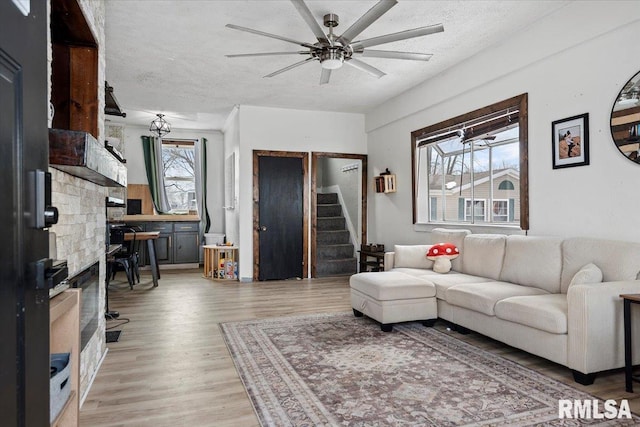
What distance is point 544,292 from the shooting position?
3.40 metres

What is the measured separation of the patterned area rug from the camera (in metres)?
2.21

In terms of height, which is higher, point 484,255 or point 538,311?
point 484,255

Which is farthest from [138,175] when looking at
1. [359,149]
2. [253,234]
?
[359,149]

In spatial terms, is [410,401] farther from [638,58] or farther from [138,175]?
[138,175]

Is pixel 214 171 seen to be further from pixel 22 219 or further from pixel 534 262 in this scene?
pixel 22 219

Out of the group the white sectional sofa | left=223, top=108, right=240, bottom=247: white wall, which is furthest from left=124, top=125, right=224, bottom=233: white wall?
the white sectional sofa

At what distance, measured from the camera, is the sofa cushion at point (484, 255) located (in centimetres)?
401

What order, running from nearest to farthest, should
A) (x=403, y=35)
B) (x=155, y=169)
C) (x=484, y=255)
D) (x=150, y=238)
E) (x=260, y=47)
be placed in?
(x=403, y=35) < (x=484, y=255) < (x=260, y=47) < (x=150, y=238) < (x=155, y=169)

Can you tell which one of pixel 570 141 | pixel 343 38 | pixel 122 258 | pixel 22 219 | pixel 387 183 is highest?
pixel 343 38

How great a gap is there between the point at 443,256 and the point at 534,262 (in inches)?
41.1

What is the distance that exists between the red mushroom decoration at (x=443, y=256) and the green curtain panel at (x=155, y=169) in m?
6.12

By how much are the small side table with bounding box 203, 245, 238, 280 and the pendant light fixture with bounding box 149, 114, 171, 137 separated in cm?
259

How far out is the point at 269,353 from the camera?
10.6 ft

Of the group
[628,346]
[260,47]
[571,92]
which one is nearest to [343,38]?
[260,47]
